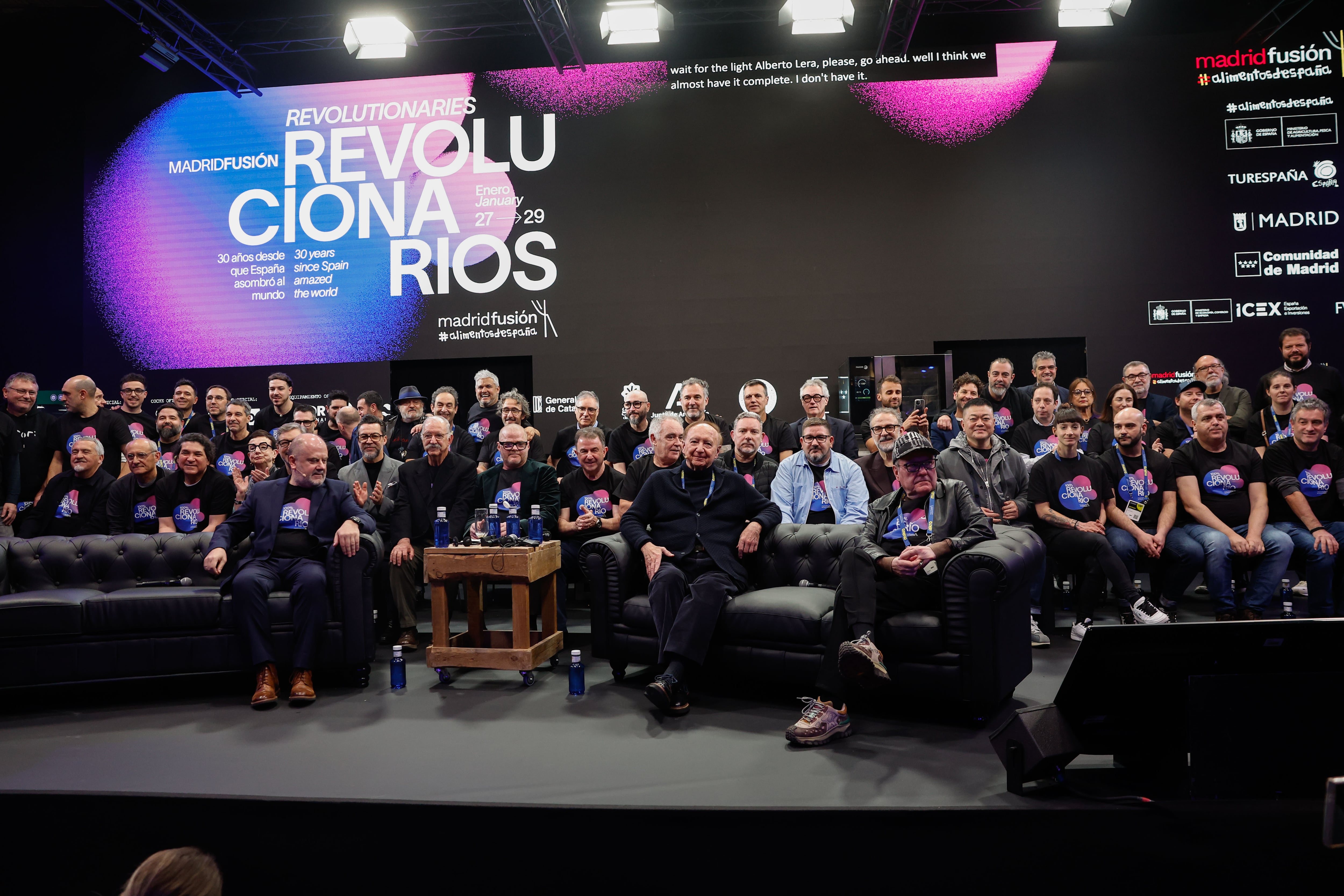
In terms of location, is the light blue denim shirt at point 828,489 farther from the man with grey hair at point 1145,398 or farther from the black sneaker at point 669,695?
the man with grey hair at point 1145,398

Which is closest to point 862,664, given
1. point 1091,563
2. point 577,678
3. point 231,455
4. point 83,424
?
point 577,678

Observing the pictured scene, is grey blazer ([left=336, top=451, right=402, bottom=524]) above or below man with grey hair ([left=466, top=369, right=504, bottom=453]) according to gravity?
below

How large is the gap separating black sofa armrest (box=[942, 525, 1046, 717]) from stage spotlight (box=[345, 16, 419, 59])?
23.5ft

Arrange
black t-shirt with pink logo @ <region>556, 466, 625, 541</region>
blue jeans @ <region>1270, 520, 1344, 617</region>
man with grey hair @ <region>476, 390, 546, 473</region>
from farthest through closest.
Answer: man with grey hair @ <region>476, 390, 546, 473</region> → black t-shirt with pink logo @ <region>556, 466, 625, 541</region> → blue jeans @ <region>1270, 520, 1344, 617</region>

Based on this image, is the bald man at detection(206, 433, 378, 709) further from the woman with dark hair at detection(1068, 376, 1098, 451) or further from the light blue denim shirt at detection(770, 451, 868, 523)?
the woman with dark hair at detection(1068, 376, 1098, 451)

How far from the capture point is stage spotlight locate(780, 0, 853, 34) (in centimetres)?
719

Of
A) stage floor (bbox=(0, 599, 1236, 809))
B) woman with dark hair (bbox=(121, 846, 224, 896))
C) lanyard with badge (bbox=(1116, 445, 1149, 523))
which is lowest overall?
stage floor (bbox=(0, 599, 1236, 809))

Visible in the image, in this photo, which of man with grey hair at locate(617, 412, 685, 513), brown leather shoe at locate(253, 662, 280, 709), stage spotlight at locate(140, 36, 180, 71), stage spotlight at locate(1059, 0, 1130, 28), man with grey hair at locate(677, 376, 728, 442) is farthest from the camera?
stage spotlight at locate(140, 36, 180, 71)

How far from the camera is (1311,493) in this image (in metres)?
4.75

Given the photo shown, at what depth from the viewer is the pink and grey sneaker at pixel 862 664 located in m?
3.03

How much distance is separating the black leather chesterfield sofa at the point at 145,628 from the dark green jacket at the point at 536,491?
951mm

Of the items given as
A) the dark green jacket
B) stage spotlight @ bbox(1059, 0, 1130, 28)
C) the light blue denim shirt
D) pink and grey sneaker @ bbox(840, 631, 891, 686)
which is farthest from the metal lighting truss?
pink and grey sneaker @ bbox(840, 631, 891, 686)

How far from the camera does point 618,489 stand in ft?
17.1

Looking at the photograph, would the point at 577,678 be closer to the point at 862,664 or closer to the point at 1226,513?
the point at 862,664
